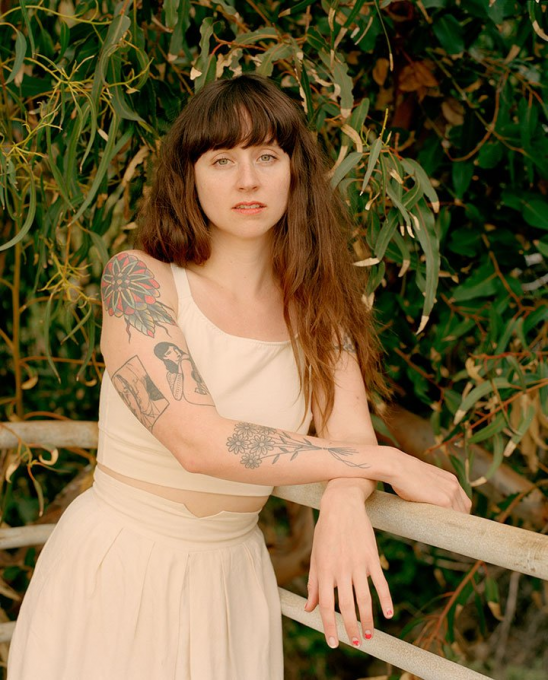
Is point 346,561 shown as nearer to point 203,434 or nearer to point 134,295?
point 203,434

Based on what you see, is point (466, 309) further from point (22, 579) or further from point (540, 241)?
point (22, 579)

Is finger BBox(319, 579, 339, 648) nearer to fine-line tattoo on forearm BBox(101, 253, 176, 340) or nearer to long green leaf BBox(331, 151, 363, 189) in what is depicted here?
fine-line tattoo on forearm BBox(101, 253, 176, 340)

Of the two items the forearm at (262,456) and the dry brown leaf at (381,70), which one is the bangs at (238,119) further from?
the dry brown leaf at (381,70)

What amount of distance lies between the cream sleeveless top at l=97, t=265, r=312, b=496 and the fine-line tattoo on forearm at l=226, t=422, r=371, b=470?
0.55 ft

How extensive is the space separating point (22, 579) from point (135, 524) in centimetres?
106

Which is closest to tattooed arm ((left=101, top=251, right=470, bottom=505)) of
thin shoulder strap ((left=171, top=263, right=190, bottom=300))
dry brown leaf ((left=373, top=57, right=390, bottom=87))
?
thin shoulder strap ((left=171, top=263, right=190, bottom=300))

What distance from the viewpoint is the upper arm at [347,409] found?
1.18m

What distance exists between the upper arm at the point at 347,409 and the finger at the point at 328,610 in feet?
0.99

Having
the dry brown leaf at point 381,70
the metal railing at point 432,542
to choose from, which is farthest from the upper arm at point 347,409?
the dry brown leaf at point 381,70

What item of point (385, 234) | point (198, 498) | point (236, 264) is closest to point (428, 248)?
point (385, 234)

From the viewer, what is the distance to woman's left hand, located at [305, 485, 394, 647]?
2.89 feet

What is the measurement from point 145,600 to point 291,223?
1.95 feet

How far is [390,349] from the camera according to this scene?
5.59ft

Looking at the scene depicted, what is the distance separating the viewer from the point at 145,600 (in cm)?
109
